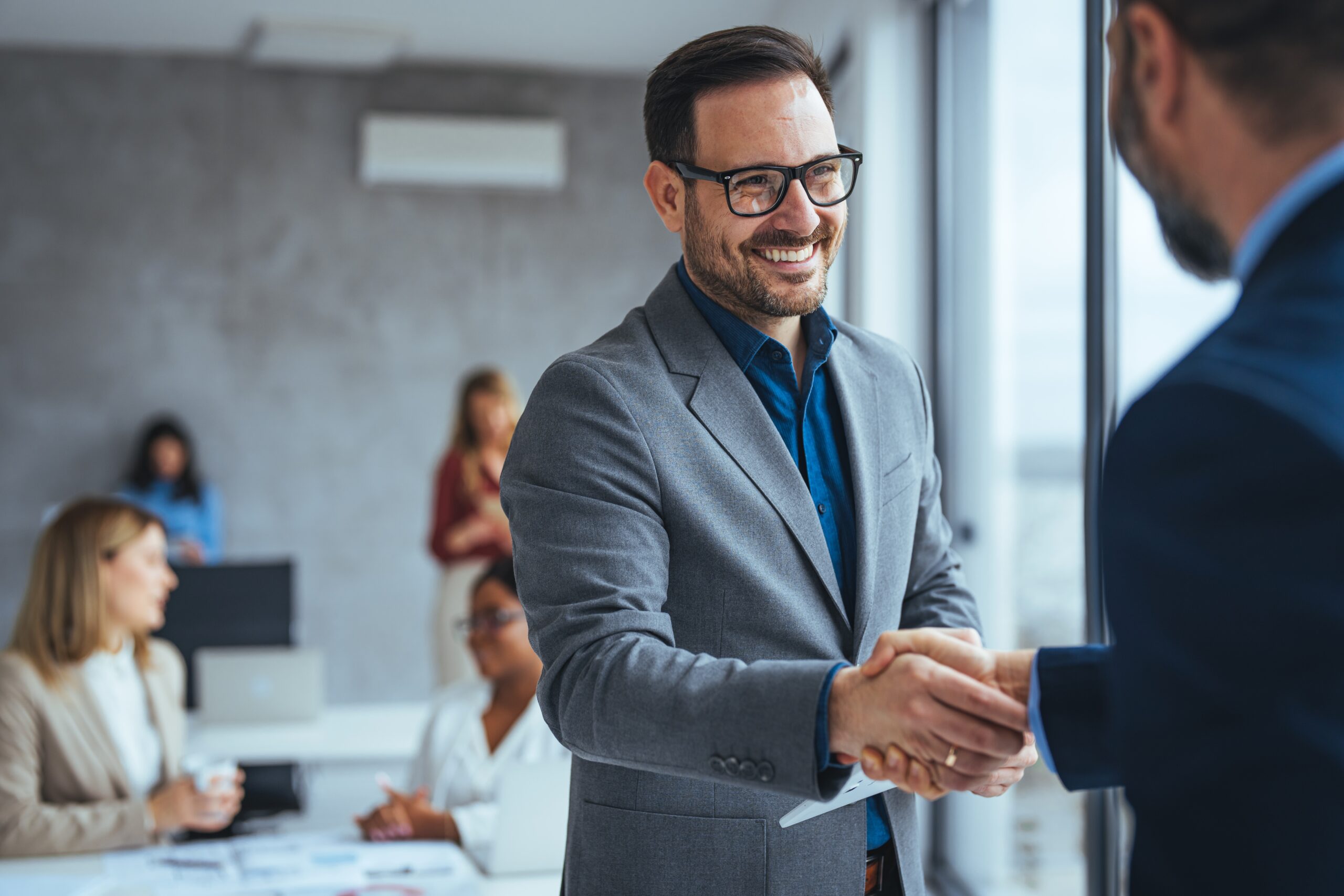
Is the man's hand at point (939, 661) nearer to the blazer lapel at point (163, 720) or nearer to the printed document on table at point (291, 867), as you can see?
the printed document on table at point (291, 867)

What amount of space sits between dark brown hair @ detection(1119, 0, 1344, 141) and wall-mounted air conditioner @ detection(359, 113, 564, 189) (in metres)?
6.06

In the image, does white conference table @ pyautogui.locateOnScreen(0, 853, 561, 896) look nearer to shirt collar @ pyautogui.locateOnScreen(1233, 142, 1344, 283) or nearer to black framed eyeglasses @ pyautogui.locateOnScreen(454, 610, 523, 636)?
black framed eyeglasses @ pyautogui.locateOnScreen(454, 610, 523, 636)

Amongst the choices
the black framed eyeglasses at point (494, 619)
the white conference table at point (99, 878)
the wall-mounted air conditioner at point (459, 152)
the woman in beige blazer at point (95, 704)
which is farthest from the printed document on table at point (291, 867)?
the wall-mounted air conditioner at point (459, 152)

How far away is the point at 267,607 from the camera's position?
3830 millimetres

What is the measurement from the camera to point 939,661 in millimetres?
1102

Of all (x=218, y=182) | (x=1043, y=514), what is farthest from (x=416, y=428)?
(x=1043, y=514)

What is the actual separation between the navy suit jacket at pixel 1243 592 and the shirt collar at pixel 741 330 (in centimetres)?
64

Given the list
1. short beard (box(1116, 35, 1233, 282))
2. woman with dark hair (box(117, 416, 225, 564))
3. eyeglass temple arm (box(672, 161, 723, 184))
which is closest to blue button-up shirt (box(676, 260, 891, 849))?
eyeglass temple arm (box(672, 161, 723, 184))

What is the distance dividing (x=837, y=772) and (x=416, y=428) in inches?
228

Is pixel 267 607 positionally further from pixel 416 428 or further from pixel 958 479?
pixel 416 428

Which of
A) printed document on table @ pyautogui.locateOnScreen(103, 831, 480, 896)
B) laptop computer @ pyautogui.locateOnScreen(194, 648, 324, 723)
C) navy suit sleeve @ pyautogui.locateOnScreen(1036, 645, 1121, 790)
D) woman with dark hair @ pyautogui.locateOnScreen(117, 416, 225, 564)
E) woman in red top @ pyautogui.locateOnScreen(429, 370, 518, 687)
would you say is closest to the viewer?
navy suit sleeve @ pyautogui.locateOnScreen(1036, 645, 1121, 790)

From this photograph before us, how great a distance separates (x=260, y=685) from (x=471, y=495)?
1.54m

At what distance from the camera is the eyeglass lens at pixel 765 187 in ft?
4.21

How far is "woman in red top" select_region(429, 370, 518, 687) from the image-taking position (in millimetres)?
4801
